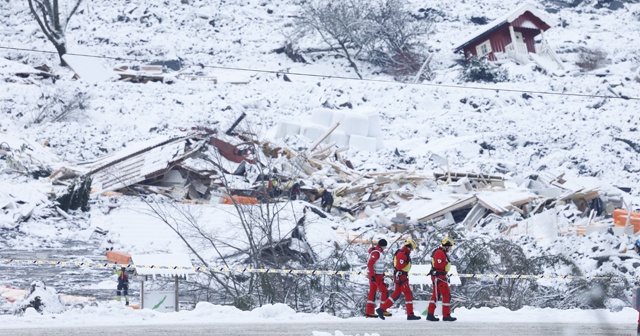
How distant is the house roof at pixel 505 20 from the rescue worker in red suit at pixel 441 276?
2530 cm

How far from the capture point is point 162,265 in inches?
491

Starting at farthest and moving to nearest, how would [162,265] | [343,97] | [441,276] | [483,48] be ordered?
1. [483,48]
2. [343,97]
3. [162,265]
4. [441,276]

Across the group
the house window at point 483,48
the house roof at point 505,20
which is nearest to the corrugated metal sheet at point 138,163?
the house roof at point 505,20

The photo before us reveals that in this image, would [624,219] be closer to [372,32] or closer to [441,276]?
[441,276]

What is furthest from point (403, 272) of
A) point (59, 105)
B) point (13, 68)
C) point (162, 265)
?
point (13, 68)

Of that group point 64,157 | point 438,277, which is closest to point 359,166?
point 64,157

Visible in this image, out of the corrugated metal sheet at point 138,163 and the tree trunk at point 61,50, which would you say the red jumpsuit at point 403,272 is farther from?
the tree trunk at point 61,50

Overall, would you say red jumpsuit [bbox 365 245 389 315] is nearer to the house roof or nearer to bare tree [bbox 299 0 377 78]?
bare tree [bbox 299 0 377 78]

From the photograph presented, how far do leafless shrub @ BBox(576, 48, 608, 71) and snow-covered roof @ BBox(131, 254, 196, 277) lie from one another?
2566 centimetres

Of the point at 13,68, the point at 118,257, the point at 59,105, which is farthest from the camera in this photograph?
the point at 13,68

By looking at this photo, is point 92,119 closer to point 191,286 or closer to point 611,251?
point 191,286

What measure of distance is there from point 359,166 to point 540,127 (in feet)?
21.3

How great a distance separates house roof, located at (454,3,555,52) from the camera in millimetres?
35750

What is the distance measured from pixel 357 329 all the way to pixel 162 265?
2.80m
